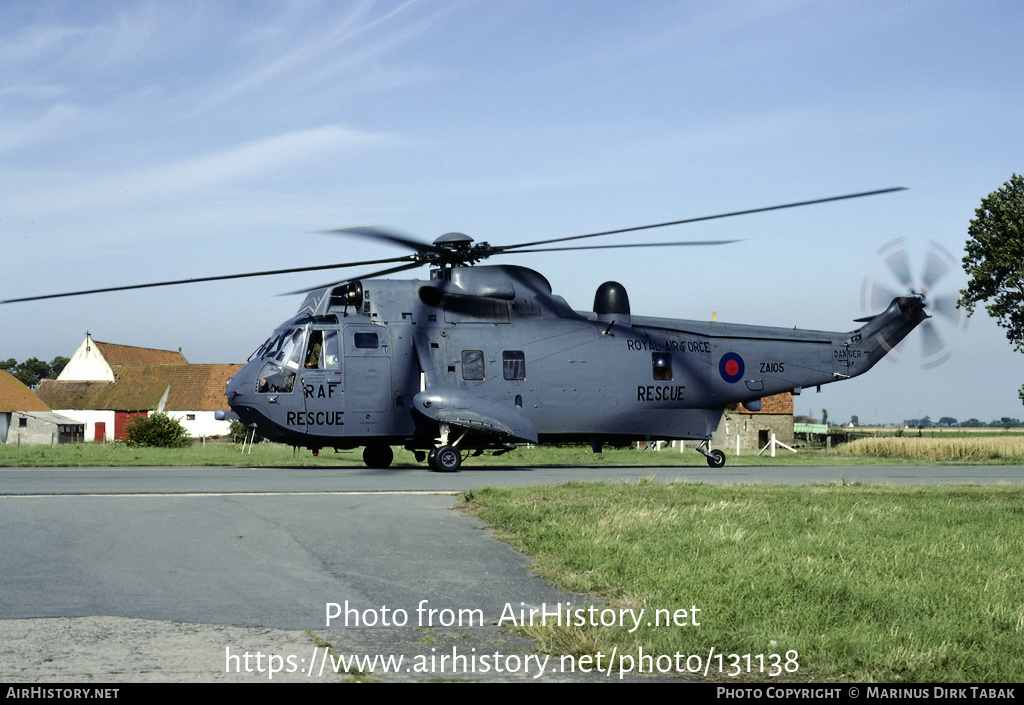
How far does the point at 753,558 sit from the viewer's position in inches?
307

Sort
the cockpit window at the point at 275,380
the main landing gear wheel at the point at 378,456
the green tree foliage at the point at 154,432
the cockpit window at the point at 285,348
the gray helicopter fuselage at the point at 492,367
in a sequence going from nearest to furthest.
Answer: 1. the cockpit window at the point at 275,380
2. the cockpit window at the point at 285,348
3. the gray helicopter fuselage at the point at 492,367
4. the main landing gear wheel at the point at 378,456
5. the green tree foliage at the point at 154,432

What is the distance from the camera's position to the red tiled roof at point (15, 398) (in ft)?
211

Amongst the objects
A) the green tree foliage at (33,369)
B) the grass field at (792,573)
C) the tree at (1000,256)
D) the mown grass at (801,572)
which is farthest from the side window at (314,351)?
the green tree foliage at (33,369)

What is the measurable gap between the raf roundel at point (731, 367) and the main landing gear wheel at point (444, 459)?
8.08 metres

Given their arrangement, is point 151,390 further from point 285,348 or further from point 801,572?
point 801,572

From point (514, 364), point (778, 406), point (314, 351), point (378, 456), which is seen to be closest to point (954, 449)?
point (514, 364)

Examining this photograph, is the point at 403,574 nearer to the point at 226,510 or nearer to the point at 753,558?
the point at 753,558

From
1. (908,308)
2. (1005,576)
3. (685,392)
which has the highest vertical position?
(908,308)

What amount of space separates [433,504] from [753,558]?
5600 mm

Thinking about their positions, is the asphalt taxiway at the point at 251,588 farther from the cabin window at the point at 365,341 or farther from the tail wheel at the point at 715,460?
the tail wheel at the point at 715,460

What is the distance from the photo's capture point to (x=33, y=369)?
→ 4441 inches

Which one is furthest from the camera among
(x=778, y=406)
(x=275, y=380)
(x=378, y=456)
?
(x=778, y=406)

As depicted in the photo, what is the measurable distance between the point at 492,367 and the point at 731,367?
7.06 meters

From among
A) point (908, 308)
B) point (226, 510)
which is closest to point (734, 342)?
point (908, 308)
